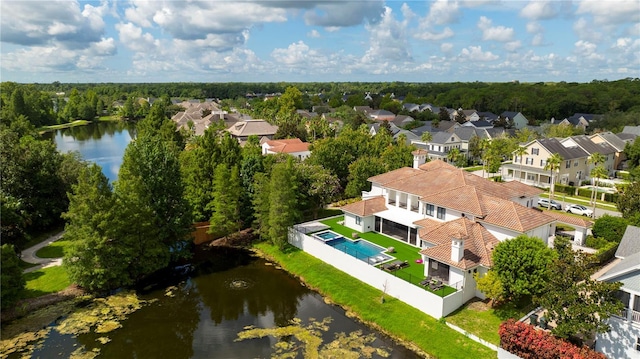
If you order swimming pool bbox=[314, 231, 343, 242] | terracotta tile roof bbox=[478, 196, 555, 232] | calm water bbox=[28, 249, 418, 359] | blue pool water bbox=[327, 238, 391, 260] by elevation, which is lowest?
calm water bbox=[28, 249, 418, 359]

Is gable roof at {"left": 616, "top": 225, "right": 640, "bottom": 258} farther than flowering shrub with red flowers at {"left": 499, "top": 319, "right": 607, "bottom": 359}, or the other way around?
gable roof at {"left": 616, "top": 225, "right": 640, "bottom": 258}

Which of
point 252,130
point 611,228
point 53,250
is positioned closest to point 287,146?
point 252,130

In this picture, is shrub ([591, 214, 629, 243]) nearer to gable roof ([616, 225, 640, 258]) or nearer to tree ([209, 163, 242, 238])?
gable roof ([616, 225, 640, 258])

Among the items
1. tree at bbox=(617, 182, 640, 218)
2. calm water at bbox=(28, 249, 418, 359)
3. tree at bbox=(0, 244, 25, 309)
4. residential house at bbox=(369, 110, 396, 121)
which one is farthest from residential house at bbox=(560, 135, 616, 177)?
tree at bbox=(0, 244, 25, 309)

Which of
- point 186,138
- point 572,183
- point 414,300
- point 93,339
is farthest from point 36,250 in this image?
point 572,183

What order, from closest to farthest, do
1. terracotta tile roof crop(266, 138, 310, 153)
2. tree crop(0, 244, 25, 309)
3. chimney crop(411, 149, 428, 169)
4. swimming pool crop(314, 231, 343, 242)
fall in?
tree crop(0, 244, 25, 309) < swimming pool crop(314, 231, 343, 242) < chimney crop(411, 149, 428, 169) < terracotta tile roof crop(266, 138, 310, 153)

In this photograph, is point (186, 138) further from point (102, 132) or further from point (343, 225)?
point (102, 132)

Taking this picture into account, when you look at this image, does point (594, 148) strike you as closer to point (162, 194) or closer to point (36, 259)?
point (162, 194)
